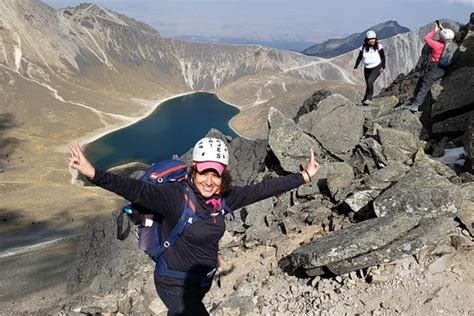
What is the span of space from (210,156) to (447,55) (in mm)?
18901

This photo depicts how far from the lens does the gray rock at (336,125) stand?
72.0 ft

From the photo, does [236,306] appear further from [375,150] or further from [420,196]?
[375,150]

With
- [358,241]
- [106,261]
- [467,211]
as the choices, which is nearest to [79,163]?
[358,241]

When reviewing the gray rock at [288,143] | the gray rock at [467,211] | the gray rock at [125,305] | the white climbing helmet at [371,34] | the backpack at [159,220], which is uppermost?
the white climbing helmet at [371,34]

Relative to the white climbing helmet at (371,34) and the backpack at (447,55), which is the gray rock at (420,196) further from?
the white climbing helmet at (371,34)

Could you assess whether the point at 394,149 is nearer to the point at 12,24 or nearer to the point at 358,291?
the point at 358,291

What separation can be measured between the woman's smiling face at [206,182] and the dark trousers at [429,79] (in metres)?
18.5

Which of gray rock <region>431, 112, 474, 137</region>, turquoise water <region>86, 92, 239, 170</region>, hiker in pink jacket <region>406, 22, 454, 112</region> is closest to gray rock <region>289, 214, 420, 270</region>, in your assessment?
gray rock <region>431, 112, 474, 137</region>

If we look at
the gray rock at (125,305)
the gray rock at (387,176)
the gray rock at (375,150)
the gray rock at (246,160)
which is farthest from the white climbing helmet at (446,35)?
the gray rock at (125,305)

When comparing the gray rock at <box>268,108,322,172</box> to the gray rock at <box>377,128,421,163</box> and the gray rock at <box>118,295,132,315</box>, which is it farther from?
the gray rock at <box>118,295,132,315</box>

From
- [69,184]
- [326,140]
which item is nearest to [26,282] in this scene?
[326,140]

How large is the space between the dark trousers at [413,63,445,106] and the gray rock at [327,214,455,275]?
40.4 ft

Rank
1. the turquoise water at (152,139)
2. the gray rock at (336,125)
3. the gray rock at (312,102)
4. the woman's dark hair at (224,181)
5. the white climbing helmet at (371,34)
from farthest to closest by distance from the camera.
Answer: the turquoise water at (152,139)
the gray rock at (312,102)
the white climbing helmet at (371,34)
the gray rock at (336,125)
the woman's dark hair at (224,181)

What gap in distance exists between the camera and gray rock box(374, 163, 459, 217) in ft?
40.6
